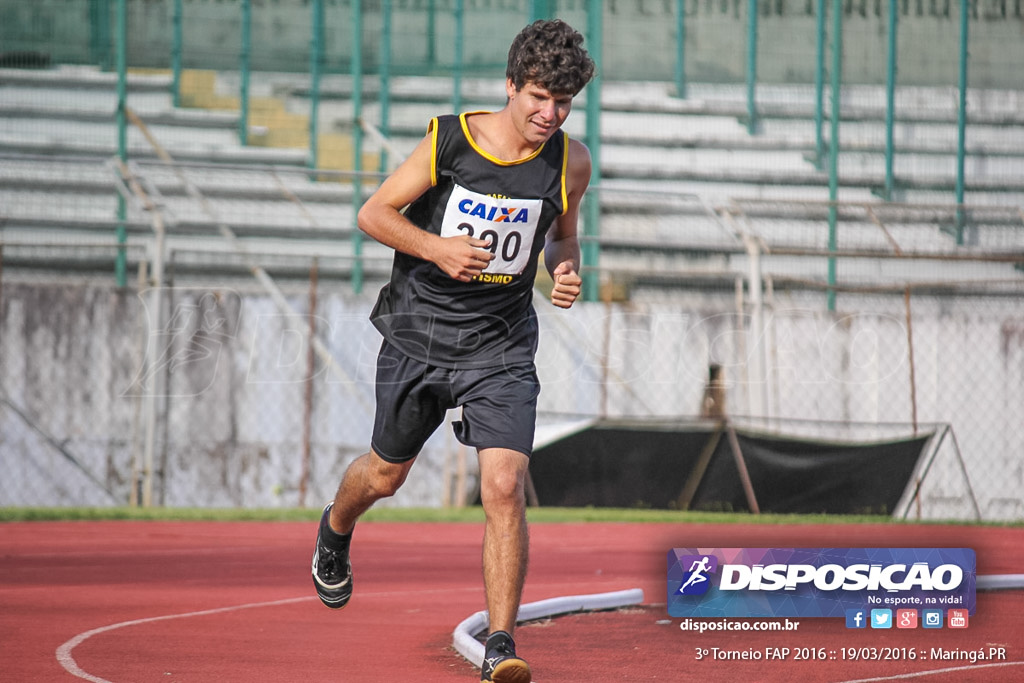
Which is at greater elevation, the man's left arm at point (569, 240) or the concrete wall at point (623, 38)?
the concrete wall at point (623, 38)

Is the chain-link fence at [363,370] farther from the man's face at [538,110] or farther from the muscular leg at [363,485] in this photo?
the man's face at [538,110]

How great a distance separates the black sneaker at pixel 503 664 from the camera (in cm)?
409

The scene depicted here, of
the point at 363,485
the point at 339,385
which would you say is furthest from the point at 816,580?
the point at 339,385

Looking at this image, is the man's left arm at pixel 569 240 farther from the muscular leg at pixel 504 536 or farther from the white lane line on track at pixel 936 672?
the white lane line on track at pixel 936 672

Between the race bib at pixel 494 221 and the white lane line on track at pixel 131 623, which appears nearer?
the race bib at pixel 494 221

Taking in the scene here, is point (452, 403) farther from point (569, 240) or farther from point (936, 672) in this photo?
point (936, 672)

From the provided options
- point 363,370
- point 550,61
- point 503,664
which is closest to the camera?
point 503,664

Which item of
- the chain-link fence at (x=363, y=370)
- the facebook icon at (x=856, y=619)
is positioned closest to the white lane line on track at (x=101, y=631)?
the facebook icon at (x=856, y=619)

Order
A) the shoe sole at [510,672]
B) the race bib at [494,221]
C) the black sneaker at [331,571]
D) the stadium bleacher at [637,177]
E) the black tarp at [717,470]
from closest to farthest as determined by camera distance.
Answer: the shoe sole at [510,672], the race bib at [494,221], the black sneaker at [331,571], the black tarp at [717,470], the stadium bleacher at [637,177]

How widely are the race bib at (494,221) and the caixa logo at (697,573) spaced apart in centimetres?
168

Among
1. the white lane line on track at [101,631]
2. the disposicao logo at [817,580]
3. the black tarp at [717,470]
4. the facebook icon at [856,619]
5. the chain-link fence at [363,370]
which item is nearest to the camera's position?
the white lane line on track at [101,631]

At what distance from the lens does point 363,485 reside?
5.17 m

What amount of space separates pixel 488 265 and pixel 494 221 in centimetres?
17

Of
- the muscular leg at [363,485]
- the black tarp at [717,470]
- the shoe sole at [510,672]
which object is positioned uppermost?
the muscular leg at [363,485]
